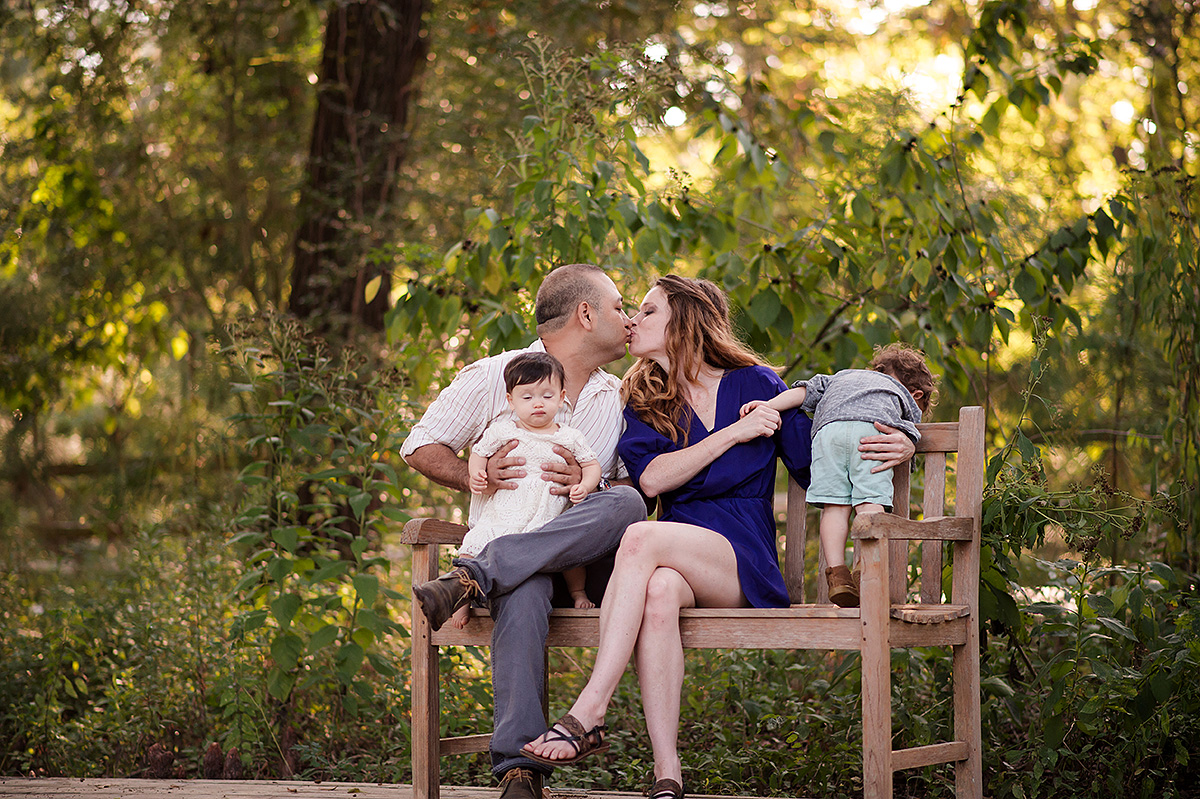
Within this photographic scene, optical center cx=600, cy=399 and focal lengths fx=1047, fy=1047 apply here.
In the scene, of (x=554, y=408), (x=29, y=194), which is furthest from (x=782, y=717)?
(x=29, y=194)

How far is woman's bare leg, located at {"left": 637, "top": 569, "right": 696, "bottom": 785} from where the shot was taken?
2.16 meters

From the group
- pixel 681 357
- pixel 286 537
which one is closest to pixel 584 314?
pixel 681 357

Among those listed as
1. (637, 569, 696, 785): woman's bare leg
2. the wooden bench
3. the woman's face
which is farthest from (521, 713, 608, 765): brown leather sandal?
the woman's face

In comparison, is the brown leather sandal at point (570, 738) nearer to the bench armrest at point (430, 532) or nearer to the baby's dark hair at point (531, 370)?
the bench armrest at point (430, 532)

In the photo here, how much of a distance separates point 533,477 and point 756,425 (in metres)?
0.54

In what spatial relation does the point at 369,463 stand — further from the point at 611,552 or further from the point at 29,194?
the point at 29,194

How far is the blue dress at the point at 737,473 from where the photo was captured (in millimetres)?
2521

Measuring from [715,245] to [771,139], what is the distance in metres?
1.80

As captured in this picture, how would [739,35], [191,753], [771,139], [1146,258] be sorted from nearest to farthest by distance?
1. [1146,258]
2. [191,753]
3. [771,139]
4. [739,35]

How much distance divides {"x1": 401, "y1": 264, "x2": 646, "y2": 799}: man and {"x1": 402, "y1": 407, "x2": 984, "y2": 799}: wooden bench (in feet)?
0.42

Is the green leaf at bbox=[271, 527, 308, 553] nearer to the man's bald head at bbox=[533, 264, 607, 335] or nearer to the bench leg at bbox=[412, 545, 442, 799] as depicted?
the bench leg at bbox=[412, 545, 442, 799]

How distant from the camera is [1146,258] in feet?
9.68

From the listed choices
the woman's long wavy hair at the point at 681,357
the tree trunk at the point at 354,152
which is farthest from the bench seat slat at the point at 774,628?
the tree trunk at the point at 354,152

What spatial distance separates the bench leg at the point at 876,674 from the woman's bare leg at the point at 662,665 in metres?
0.38
